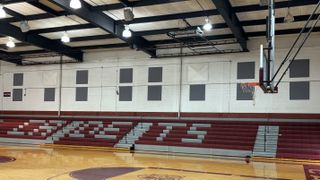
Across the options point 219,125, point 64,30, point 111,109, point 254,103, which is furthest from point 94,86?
point 254,103

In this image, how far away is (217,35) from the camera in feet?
58.3

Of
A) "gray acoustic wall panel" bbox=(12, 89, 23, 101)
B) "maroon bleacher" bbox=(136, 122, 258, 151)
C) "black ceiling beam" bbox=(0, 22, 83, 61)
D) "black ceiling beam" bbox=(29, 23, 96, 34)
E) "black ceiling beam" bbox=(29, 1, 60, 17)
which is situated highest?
"black ceiling beam" bbox=(29, 1, 60, 17)

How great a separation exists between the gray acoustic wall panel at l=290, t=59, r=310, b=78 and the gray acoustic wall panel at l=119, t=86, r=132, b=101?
29.4ft

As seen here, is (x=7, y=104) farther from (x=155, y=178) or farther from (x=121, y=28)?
(x=155, y=178)

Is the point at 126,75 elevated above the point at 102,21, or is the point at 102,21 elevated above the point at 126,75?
the point at 102,21

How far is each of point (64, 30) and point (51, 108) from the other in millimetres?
8007

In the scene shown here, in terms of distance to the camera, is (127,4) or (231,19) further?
(231,19)

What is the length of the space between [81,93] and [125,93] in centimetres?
308

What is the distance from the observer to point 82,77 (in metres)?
22.5

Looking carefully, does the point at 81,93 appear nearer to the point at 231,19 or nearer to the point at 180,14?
the point at 180,14

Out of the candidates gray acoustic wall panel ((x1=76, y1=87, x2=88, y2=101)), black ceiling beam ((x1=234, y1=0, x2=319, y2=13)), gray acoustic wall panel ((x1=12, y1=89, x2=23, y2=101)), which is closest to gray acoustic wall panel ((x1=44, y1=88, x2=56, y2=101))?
gray acoustic wall panel ((x1=76, y1=87, x2=88, y2=101))

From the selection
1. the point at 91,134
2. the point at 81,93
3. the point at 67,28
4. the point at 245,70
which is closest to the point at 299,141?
the point at 245,70

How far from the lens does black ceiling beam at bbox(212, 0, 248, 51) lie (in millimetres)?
12505

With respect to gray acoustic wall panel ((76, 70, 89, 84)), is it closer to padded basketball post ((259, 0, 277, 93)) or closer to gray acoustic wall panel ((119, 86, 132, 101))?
gray acoustic wall panel ((119, 86, 132, 101))
